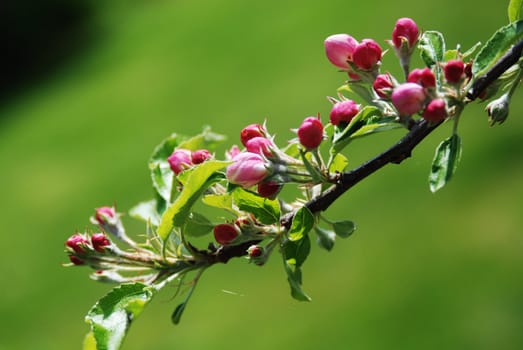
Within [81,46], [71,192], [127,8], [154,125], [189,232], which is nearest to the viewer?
[189,232]

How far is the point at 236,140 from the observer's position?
6.52 metres

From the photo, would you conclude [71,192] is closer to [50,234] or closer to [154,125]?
[50,234]

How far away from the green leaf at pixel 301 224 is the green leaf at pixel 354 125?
8cm

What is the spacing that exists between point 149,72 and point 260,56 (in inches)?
65.6

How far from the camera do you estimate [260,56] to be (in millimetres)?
8180

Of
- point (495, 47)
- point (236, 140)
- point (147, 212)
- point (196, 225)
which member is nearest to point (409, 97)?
point (495, 47)

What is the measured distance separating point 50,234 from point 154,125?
172 cm

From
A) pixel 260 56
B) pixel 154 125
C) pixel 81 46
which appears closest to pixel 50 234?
pixel 154 125

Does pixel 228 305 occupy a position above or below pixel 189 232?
below

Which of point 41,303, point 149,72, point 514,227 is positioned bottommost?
point 514,227

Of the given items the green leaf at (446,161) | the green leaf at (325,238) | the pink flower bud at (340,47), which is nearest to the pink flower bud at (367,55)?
the pink flower bud at (340,47)

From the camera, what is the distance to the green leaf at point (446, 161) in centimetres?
82

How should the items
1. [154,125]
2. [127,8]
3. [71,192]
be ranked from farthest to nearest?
1. [127,8]
2. [154,125]
3. [71,192]

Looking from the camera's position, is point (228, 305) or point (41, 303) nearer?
Result: point (228, 305)
